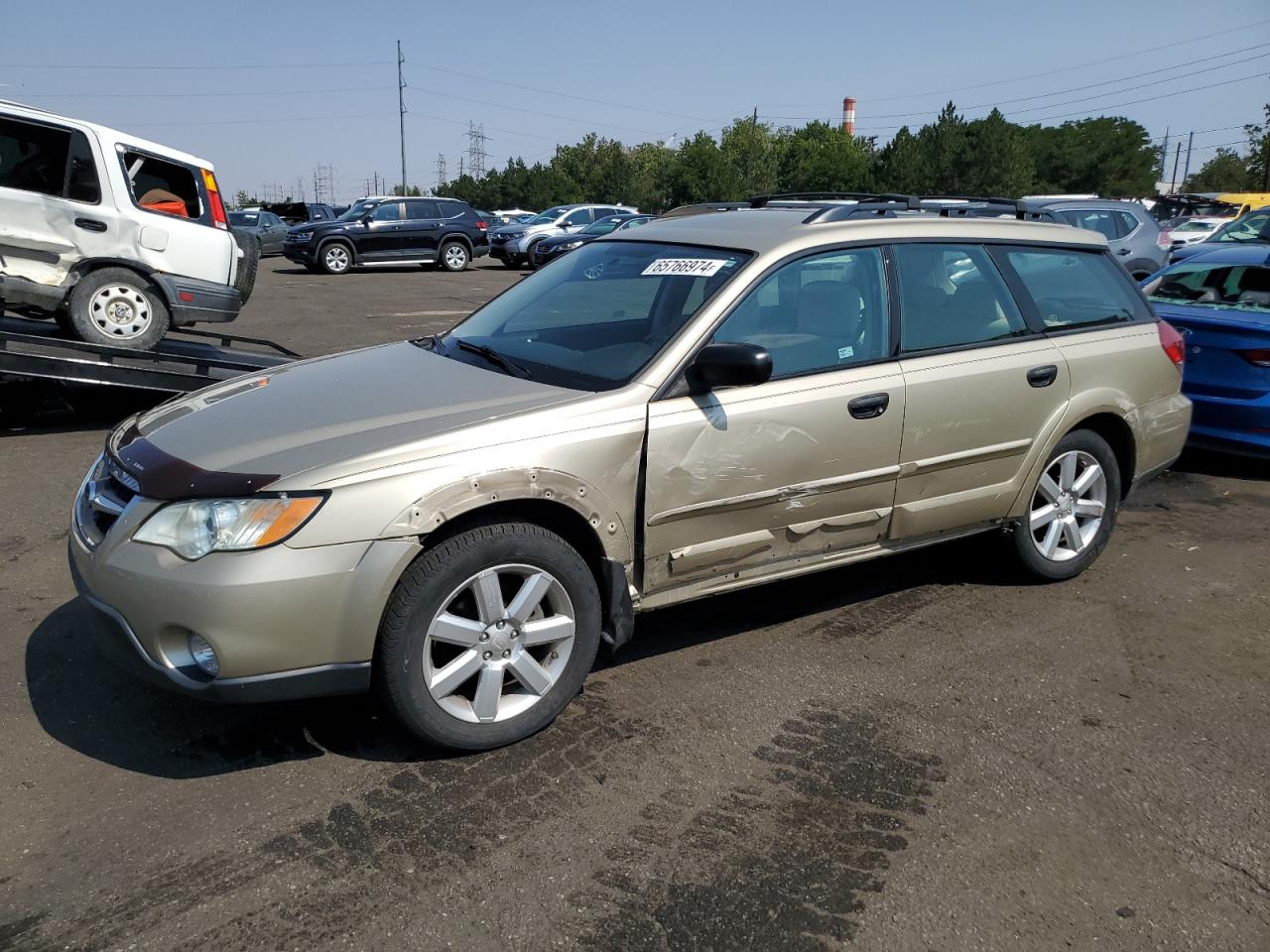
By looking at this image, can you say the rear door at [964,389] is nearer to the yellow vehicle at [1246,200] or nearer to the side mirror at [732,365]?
the side mirror at [732,365]

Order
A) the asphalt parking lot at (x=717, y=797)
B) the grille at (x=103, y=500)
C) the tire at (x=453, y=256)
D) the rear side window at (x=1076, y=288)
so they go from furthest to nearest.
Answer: the tire at (x=453, y=256)
the rear side window at (x=1076, y=288)
the grille at (x=103, y=500)
the asphalt parking lot at (x=717, y=797)

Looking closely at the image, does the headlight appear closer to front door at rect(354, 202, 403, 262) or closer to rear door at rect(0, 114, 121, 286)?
rear door at rect(0, 114, 121, 286)

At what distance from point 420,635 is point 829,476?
66.4 inches

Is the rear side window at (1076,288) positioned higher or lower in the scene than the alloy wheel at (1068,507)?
higher

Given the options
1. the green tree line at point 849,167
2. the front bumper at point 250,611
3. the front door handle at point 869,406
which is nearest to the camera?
the front bumper at point 250,611

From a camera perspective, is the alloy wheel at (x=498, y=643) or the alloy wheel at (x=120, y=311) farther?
the alloy wheel at (x=120, y=311)

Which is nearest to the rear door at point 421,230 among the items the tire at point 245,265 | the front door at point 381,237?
the front door at point 381,237

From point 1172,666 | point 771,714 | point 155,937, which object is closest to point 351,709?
point 155,937

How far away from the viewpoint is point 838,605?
4.74 metres

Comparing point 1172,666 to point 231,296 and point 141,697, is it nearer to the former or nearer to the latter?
point 141,697

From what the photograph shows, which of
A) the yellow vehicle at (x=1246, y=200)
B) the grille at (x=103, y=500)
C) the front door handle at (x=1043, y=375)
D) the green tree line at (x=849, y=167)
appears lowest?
the grille at (x=103, y=500)

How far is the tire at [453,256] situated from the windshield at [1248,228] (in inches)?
686

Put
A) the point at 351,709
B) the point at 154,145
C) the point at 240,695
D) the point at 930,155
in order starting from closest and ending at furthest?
the point at 240,695, the point at 351,709, the point at 154,145, the point at 930,155

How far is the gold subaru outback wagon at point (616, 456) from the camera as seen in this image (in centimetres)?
303
